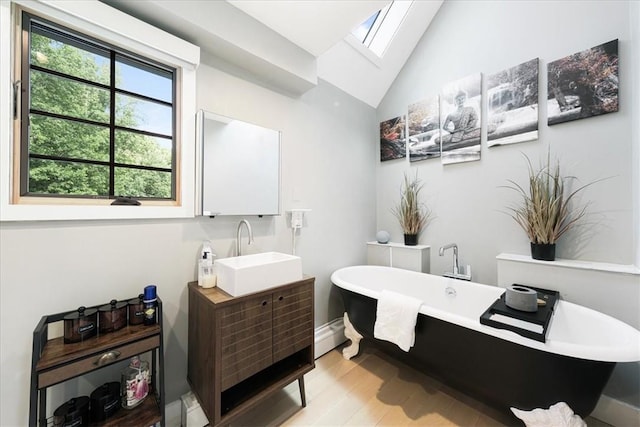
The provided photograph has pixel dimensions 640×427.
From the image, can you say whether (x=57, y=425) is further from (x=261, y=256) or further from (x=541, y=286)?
(x=541, y=286)

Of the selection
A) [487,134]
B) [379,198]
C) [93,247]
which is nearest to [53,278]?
[93,247]

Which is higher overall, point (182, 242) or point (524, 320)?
point (182, 242)

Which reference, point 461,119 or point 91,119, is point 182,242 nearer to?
point 91,119

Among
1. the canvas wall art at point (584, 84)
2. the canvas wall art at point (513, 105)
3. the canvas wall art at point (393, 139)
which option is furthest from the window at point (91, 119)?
the canvas wall art at point (584, 84)

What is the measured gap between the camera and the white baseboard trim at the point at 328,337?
2.12 metres

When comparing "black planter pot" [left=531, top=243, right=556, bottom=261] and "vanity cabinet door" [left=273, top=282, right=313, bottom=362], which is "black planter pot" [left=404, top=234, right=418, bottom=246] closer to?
"black planter pot" [left=531, top=243, right=556, bottom=261]

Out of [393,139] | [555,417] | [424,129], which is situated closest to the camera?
[555,417]

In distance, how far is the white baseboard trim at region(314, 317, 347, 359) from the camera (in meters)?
2.12

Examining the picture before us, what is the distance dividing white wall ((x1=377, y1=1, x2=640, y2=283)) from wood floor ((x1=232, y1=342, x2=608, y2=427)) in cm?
100

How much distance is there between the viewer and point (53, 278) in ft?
3.54

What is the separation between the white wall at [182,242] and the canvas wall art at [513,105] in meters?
1.21

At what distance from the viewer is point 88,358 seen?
3.05ft

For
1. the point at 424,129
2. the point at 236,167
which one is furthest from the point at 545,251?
the point at 236,167

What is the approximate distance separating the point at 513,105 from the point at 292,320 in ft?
7.74
